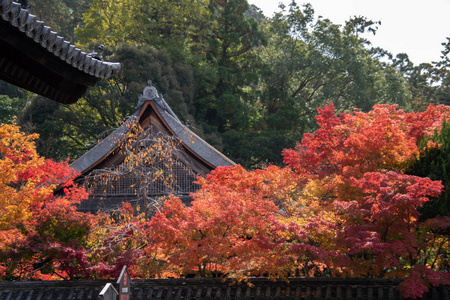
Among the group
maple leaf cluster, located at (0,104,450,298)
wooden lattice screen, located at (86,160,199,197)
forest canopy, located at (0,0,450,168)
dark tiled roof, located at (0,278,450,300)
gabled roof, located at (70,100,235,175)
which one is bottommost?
dark tiled roof, located at (0,278,450,300)

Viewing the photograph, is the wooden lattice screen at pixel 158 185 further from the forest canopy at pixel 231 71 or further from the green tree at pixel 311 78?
the green tree at pixel 311 78

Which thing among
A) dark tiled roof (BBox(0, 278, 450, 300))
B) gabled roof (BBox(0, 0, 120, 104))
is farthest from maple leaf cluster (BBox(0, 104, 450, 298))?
gabled roof (BBox(0, 0, 120, 104))

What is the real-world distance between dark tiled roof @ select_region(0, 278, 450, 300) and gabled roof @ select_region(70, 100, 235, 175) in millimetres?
5281

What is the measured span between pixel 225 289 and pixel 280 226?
1986mm

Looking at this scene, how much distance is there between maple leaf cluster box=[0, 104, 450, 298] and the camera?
7441 millimetres

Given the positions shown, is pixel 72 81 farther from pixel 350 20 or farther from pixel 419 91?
pixel 419 91

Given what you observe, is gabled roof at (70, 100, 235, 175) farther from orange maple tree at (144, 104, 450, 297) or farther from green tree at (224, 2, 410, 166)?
green tree at (224, 2, 410, 166)

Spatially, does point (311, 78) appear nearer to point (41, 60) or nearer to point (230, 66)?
point (230, 66)

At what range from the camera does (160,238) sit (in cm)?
793

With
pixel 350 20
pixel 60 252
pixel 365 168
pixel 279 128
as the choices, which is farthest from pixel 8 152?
pixel 350 20

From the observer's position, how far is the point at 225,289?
8.67 m

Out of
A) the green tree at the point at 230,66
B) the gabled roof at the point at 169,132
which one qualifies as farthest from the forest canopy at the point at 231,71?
the gabled roof at the point at 169,132

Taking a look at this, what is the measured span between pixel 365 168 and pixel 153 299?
4598 millimetres

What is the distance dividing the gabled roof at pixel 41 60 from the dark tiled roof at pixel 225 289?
16.2 feet
